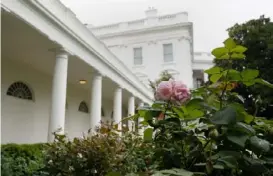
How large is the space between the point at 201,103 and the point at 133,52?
82.4ft

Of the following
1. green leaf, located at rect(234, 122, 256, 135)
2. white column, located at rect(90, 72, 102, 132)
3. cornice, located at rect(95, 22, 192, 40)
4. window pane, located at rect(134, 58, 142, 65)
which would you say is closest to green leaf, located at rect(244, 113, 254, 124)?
green leaf, located at rect(234, 122, 256, 135)

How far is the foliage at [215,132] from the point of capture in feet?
4.77

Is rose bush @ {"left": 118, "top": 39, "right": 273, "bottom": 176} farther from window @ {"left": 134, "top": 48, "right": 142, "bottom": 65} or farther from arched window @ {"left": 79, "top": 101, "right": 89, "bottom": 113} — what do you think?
window @ {"left": 134, "top": 48, "right": 142, "bottom": 65}

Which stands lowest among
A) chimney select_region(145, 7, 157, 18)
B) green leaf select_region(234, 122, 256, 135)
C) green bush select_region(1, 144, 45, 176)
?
green bush select_region(1, 144, 45, 176)

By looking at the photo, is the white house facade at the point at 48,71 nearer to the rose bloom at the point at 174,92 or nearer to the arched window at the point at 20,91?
the arched window at the point at 20,91

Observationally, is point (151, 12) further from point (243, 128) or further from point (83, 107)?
point (243, 128)

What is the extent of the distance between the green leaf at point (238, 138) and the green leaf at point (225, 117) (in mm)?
70

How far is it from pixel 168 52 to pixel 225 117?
24.2 metres

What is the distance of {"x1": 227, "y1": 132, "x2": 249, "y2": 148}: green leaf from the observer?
4.64 ft

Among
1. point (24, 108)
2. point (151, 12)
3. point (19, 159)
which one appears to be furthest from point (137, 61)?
point (19, 159)

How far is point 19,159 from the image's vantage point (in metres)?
6.68

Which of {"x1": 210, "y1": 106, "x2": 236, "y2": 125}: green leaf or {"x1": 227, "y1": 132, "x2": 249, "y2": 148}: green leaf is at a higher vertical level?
{"x1": 210, "y1": 106, "x2": 236, "y2": 125}: green leaf

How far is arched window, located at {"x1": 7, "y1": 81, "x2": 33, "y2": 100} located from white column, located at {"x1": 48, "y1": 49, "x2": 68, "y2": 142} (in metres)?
3.29

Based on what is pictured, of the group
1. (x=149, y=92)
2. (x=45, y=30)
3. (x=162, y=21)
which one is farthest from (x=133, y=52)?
(x=45, y=30)
